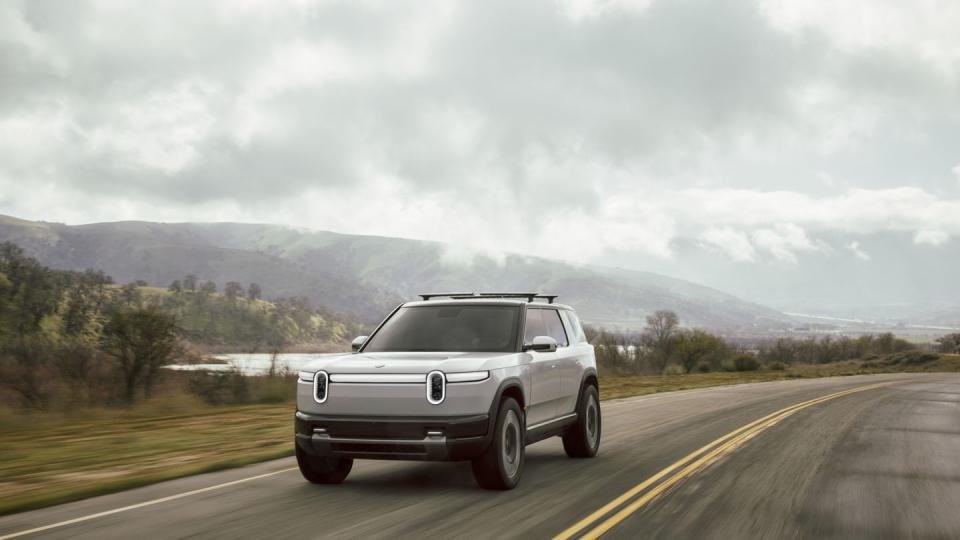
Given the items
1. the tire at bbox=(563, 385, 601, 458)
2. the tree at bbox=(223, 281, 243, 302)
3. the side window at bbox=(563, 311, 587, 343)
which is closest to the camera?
the tire at bbox=(563, 385, 601, 458)

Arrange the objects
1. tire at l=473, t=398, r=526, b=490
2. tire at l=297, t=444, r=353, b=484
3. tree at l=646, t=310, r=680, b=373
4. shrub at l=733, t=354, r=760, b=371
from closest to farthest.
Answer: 1. tire at l=473, t=398, r=526, b=490
2. tire at l=297, t=444, r=353, b=484
3. shrub at l=733, t=354, r=760, b=371
4. tree at l=646, t=310, r=680, b=373

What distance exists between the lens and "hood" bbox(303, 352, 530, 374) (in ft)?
25.7

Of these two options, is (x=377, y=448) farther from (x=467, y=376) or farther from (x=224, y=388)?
(x=224, y=388)

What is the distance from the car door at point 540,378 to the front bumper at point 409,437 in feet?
4.21

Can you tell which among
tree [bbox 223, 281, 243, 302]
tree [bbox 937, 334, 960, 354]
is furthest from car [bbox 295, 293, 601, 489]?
tree [bbox 223, 281, 243, 302]

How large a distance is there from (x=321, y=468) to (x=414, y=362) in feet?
5.42

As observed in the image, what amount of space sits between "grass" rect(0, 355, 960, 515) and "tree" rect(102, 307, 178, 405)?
5.81 m

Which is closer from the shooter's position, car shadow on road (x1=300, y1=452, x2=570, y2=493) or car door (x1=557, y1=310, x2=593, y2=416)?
car shadow on road (x1=300, y1=452, x2=570, y2=493)

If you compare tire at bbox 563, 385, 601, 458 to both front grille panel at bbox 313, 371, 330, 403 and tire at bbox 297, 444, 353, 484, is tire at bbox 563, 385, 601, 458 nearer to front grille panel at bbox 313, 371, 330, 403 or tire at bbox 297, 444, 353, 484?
tire at bbox 297, 444, 353, 484

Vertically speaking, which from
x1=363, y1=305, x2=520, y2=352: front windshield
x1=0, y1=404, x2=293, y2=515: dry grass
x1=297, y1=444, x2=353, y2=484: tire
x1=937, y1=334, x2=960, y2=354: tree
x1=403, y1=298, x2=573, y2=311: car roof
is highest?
x1=937, y1=334, x2=960, y2=354: tree

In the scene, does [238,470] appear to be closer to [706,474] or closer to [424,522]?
[424,522]

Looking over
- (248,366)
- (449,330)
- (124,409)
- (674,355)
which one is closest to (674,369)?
(674,355)

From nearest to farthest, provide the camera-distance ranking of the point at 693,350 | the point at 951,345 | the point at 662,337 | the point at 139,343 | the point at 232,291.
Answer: the point at 139,343 → the point at 693,350 → the point at 662,337 → the point at 951,345 → the point at 232,291

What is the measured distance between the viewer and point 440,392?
7730mm
